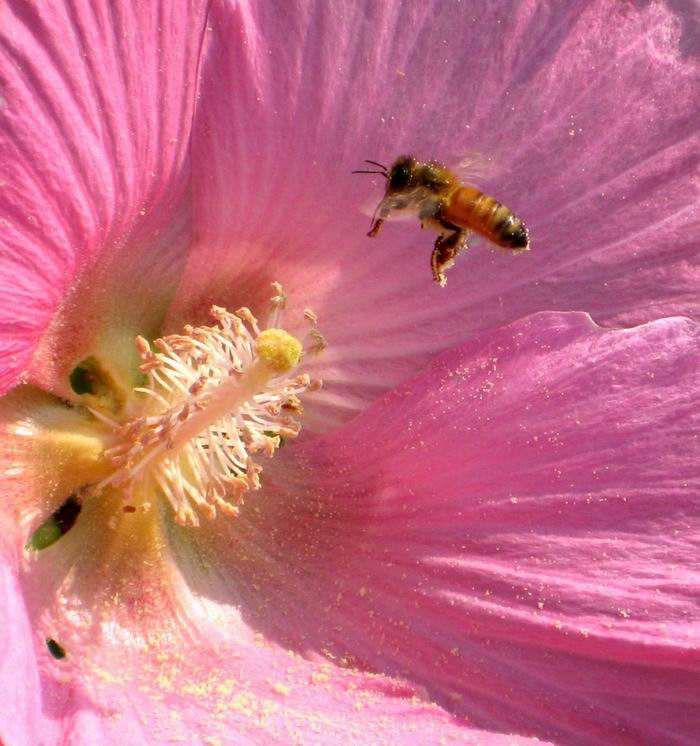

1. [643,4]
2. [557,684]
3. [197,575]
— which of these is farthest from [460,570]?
[643,4]

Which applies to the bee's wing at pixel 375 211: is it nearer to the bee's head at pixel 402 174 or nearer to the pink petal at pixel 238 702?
the bee's head at pixel 402 174

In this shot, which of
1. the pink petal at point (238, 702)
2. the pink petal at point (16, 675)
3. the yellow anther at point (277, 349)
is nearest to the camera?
the pink petal at point (16, 675)

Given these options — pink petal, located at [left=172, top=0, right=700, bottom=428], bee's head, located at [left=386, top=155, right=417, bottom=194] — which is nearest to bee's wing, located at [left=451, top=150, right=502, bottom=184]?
pink petal, located at [left=172, top=0, right=700, bottom=428]

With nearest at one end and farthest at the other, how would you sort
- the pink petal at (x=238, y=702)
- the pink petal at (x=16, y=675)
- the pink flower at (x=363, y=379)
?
the pink petal at (x=16, y=675) < the pink petal at (x=238, y=702) < the pink flower at (x=363, y=379)

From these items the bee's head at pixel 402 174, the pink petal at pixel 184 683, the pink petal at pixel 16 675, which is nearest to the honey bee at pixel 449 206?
the bee's head at pixel 402 174

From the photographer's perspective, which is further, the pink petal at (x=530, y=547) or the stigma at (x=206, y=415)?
the stigma at (x=206, y=415)

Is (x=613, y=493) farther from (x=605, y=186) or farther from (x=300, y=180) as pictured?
(x=300, y=180)

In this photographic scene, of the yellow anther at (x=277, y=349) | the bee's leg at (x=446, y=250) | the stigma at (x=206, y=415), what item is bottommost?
the stigma at (x=206, y=415)
